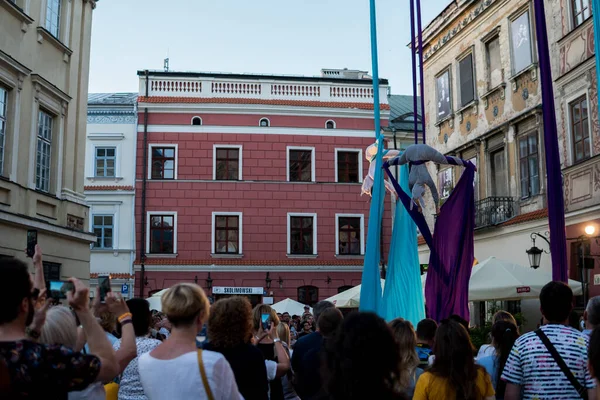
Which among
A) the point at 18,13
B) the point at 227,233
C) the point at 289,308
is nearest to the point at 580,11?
the point at 289,308

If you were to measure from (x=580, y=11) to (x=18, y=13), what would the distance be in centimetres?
1289

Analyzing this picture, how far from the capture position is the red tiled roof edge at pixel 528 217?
1834cm

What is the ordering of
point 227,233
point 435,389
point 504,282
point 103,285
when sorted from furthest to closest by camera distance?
point 227,233, point 504,282, point 435,389, point 103,285

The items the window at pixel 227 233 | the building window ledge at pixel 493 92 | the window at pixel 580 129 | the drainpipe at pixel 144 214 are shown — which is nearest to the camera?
the window at pixel 580 129

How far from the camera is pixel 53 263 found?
54.0 feet

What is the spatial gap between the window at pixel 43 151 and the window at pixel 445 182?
12.9 m

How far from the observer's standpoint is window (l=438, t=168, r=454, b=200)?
23900mm

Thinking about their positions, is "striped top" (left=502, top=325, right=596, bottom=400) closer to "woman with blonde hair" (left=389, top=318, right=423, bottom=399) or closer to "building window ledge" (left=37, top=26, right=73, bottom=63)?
"woman with blonde hair" (left=389, top=318, right=423, bottom=399)

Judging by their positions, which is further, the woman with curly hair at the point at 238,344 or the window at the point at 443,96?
the window at the point at 443,96

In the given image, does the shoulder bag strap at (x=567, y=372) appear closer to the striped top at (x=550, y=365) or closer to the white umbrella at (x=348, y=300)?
the striped top at (x=550, y=365)

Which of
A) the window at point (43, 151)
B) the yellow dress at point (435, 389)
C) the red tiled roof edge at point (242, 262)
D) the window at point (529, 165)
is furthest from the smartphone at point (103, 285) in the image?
the red tiled roof edge at point (242, 262)

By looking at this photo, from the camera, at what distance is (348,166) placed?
31.4 meters

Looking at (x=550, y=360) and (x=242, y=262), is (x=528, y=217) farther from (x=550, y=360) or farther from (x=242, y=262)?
(x=550, y=360)

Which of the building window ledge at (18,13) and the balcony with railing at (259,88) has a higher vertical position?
the balcony with railing at (259,88)
